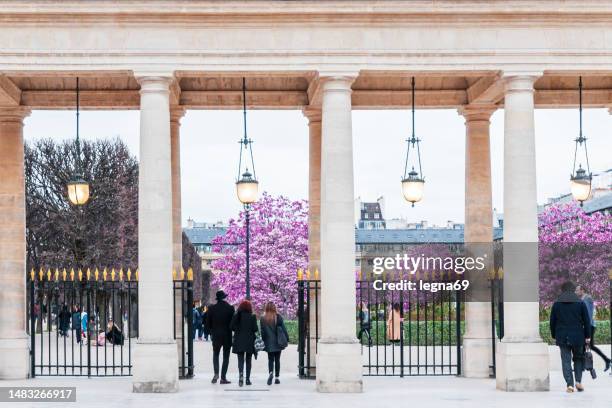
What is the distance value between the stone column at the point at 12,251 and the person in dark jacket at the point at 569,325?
12.4 m

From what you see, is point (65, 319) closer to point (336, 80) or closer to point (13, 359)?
point (13, 359)

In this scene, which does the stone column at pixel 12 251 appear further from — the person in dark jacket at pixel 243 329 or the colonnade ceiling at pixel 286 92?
the person in dark jacket at pixel 243 329

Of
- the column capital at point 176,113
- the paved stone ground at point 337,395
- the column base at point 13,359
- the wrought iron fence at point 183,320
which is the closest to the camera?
the paved stone ground at point 337,395

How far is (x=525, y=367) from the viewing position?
24547mm

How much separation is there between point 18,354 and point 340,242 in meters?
8.44

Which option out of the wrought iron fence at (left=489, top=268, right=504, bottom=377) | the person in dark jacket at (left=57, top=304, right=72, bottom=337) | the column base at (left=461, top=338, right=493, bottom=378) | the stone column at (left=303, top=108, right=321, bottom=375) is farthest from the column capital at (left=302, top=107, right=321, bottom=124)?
the person in dark jacket at (left=57, top=304, right=72, bottom=337)

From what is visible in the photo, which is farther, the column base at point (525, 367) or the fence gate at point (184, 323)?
the fence gate at point (184, 323)

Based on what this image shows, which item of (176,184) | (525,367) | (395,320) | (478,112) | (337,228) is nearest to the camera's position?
(525,367)

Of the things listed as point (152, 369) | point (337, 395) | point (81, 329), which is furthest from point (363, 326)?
point (152, 369)

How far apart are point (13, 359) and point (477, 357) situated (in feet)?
36.5

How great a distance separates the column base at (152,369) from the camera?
79.6 ft

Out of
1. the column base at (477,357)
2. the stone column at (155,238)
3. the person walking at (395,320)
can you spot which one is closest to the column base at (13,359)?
the stone column at (155,238)

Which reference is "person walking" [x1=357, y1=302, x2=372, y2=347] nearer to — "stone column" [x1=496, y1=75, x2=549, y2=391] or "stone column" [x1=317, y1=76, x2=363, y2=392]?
"stone column" [x1=317, y1=76, x2=363, y2=392]

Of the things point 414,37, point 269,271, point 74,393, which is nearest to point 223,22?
point 414,37
